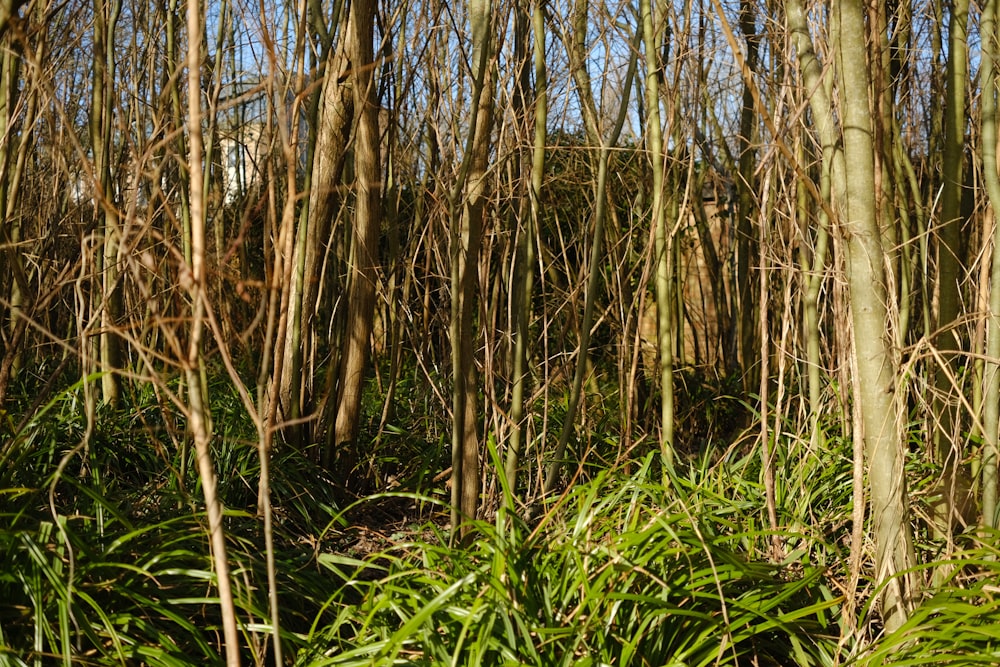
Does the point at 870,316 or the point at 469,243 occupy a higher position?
the point at 469,243

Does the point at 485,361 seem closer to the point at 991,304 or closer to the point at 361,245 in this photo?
the point at 361,245

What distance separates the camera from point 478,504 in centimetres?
346

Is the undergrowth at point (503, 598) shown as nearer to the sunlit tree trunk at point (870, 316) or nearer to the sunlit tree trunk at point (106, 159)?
the sunlit tree trunk at point (870, 316)

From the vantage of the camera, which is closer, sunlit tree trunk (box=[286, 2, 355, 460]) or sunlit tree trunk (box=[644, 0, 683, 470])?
sunlit tree trunk (box=[644, 0, 683, 470])

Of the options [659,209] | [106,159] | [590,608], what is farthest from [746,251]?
[590,608]

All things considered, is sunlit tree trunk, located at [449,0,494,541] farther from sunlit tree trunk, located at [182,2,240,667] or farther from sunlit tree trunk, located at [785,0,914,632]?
sunlit tree trunk, located at [182,2,240,667]

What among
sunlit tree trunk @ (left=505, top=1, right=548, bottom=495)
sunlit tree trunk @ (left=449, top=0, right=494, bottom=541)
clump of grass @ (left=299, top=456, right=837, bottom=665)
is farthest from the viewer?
sunlit tree trunk @ (left=505, top=1, right=548, bottom=495)

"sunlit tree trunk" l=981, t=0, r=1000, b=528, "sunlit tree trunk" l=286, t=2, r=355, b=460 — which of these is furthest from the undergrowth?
"sunlit tree trunk" l=286, t=2, r=355, b=460

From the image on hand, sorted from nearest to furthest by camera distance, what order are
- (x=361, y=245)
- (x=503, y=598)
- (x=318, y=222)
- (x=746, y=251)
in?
(x=503, y=598), (x=318, y=222), (x=361, y=245), (x=746, y=251)

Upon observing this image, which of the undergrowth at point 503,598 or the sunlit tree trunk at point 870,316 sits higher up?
the sunlit tree trunk at point 870,316

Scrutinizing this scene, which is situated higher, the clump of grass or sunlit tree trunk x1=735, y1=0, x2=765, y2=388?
sunlit tree trunk x1=735, y1=0, x2=765, y2=388

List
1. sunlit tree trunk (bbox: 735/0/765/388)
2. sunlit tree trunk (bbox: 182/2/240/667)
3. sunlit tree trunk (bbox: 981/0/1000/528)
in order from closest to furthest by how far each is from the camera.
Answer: sunlit tree trunk (bbox: 182/2/240/667) → sunlit tree trunk (bbox: 981/0/1000/528) → sunlit tree trunk (bbox: 735/0/765/388)

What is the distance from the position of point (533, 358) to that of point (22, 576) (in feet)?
7.57

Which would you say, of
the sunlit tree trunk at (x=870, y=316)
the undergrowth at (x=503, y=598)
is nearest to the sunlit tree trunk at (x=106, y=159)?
the undergrowth at (x=503, y=598)
